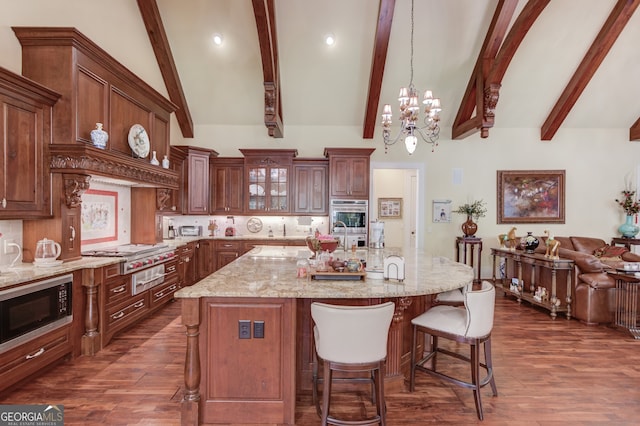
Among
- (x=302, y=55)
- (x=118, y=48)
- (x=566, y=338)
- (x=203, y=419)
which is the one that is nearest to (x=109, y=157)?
(x=118, y=48)

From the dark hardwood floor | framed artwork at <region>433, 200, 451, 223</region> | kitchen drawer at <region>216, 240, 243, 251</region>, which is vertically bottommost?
the dark hardwood floor

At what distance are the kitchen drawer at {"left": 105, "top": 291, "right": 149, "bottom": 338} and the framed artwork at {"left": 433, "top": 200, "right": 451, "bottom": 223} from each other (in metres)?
5.73

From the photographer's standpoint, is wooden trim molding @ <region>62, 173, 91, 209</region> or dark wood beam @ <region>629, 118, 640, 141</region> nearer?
wooden trim molding @ <region>62, 173, 91, 209</region>

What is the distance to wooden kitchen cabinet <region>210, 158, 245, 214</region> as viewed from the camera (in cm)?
677

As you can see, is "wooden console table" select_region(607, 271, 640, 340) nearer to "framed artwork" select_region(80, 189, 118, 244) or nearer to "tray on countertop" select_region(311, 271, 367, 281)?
"tray on countertop" select_region(311, 271, 367, 281)

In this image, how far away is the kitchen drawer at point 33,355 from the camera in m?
2.51

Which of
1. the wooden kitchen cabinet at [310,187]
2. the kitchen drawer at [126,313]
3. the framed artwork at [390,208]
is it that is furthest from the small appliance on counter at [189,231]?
the framed artwork at [390,208]

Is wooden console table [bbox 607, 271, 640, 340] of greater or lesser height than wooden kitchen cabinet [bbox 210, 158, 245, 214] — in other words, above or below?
below

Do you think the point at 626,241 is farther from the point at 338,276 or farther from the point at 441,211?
the point at 338,276

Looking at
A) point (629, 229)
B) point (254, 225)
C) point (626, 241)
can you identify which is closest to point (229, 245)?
point (254, 225)

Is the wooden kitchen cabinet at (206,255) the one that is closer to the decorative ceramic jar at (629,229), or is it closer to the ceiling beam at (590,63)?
the ceiling beam at (590,63)

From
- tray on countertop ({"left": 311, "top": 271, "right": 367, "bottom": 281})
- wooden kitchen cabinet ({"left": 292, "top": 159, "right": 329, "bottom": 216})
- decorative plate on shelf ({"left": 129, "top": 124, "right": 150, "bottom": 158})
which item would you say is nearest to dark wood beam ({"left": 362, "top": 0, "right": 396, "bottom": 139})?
wooden kitchen cabinet ({"left": 292, "top": 159, "right": 329, "bottom": 216})

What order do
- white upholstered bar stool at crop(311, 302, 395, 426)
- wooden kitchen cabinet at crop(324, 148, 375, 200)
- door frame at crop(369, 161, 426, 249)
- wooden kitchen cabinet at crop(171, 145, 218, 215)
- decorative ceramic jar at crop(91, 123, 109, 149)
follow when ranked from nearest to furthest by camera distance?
white upholstered bar stool at crop(311, 302, 395, 426) → decorative ceramic jar at crop(91, 123, 109, 149) → wooden kitchen cabinet at crop(171, 145, 218, 215) → wooden kitchen cabinet at crop(324, 148, 375, 200) → door frame at crop(369, 161, 426, 249)

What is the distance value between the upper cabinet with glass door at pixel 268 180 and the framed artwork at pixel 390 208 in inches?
124
